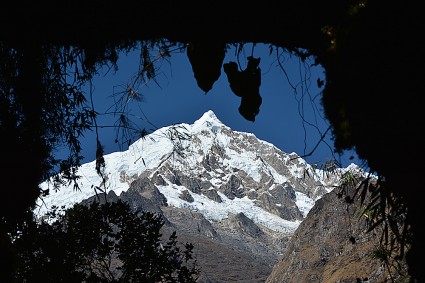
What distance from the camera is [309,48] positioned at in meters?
2.48

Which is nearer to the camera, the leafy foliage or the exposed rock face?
the leafy foliage

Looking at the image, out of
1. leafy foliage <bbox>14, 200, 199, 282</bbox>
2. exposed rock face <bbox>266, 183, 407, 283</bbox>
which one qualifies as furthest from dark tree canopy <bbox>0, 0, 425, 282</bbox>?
exposed rock face <bbox>266, 183, 407, 283</bbox>

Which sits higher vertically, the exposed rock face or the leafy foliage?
the exposed rock face

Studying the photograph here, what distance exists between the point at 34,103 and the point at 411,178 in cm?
270

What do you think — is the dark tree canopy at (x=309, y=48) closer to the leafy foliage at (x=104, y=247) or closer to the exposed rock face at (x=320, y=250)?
the leafy foliage at (x=104, y=247)

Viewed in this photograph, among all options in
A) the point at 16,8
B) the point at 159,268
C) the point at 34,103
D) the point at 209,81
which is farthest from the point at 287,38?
the point at 159,268

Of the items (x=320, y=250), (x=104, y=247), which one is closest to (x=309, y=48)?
(x=104, y=247)

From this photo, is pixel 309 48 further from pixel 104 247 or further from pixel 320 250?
pixel 320 250

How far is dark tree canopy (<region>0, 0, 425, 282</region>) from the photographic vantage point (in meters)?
1.77

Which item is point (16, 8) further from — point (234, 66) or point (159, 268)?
point (159, 268)

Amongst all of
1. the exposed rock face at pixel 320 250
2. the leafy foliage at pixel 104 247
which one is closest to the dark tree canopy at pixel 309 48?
the leafy foliage at pixel 104 247

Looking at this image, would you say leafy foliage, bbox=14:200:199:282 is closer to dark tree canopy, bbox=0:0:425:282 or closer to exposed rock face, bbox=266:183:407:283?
dark tree canopy, bbox=0:0:425:282

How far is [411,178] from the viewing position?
5.61 ft

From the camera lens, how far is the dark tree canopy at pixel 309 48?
1769 mm
